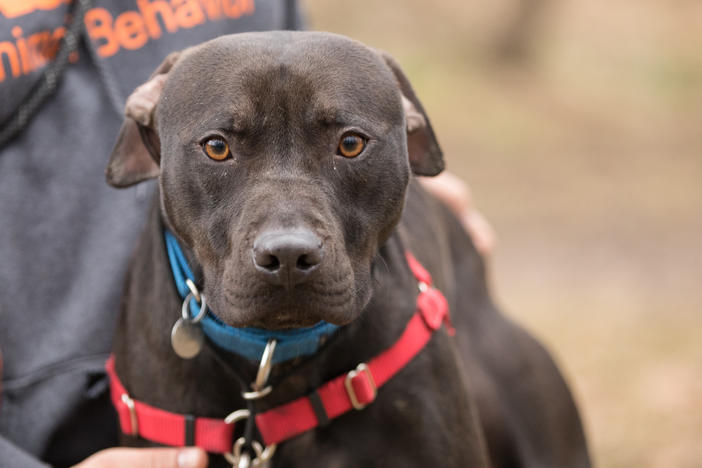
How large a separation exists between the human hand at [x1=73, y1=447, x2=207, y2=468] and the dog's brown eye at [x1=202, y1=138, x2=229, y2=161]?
0.68m

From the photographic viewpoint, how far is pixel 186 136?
205 cm

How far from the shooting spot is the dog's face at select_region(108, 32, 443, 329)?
191 centimetres

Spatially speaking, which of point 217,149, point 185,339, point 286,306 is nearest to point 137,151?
point 217,149

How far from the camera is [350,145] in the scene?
6.72ft

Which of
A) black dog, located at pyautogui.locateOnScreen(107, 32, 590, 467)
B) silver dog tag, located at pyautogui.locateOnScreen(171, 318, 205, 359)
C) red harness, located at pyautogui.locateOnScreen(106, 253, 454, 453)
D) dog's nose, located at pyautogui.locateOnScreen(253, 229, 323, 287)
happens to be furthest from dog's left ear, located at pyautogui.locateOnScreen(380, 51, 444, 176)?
silver dog tag, located at pyautogui.locateOnScreen(171, 318, 205, 359)

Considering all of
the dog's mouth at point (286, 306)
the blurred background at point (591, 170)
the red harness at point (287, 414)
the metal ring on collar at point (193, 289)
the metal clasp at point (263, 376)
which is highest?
the dog's mouth at point (286, 306)

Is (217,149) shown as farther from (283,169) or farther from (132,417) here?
(132,417)

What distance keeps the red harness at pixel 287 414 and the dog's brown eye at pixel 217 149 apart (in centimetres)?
59

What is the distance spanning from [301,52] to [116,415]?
3.94ft

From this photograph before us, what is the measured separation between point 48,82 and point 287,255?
110 cm

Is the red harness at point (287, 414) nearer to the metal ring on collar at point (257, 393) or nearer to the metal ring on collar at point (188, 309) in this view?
the metal ring on collar at point (257, 393)

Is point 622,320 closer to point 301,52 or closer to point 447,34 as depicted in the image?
point 301,52

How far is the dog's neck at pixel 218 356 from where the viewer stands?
2.24 m

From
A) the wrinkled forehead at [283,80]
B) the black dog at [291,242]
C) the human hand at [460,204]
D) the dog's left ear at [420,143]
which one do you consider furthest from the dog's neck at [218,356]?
the human hand at [460,204]
